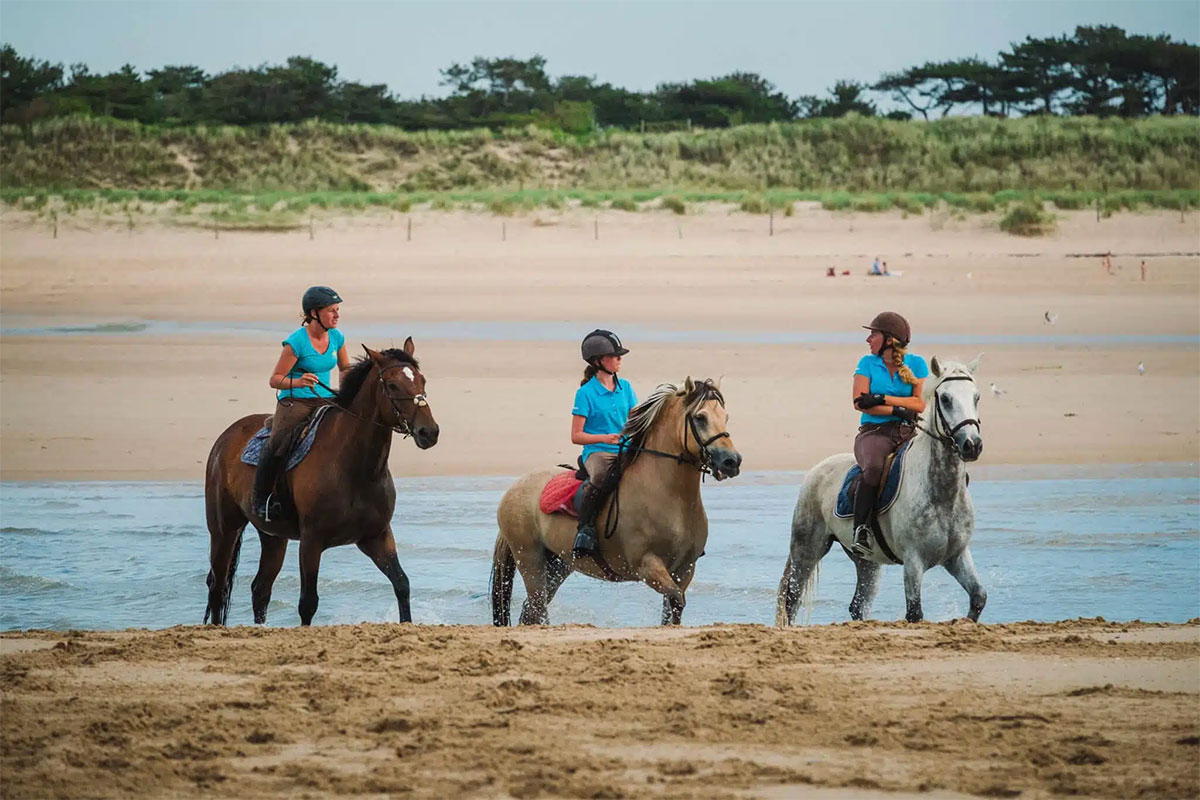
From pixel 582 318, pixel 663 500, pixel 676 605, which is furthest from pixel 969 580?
pixel 582 318

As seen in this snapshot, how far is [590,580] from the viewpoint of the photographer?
12773mm

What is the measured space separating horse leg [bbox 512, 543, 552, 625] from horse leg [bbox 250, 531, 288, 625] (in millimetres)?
1809

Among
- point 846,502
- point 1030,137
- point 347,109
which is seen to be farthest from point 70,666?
point 347,109

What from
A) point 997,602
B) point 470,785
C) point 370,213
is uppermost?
point 370,213

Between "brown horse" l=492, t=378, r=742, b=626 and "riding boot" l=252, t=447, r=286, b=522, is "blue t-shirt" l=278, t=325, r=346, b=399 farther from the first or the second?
"brown horse" l=492, t=378, r=742, b=626

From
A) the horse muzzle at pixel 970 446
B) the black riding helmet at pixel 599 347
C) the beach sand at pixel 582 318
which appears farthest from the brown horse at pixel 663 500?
the beach sand at pixel 582 318

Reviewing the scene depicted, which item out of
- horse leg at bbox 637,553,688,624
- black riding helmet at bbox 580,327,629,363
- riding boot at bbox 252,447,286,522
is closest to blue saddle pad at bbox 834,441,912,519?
horse leg at bbox 637,553,688,624

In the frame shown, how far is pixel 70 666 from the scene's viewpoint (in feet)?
24.2

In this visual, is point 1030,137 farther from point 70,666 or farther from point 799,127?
point 70,666

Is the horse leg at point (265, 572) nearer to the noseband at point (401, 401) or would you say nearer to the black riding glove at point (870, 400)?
the noseband at point (401, 401)

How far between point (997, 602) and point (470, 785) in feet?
21.3

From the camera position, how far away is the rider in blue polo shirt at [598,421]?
9117 millimetres

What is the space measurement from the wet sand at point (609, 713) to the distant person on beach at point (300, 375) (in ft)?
5.33

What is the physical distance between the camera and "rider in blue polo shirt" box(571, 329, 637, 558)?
9117 millimetres
